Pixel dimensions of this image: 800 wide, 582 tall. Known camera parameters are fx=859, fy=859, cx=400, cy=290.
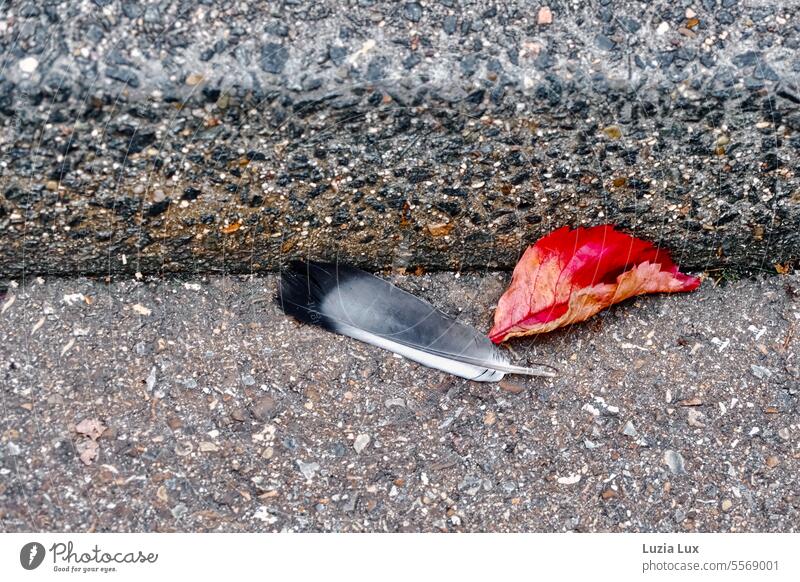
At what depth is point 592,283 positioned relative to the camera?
6.26ft

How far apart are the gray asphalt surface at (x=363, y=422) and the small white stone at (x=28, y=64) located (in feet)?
1.69

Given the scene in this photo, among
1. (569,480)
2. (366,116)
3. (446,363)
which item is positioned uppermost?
(366,116)

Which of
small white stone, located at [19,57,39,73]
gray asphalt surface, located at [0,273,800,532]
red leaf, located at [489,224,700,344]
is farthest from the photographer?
A: red leaf, located at [489,224,700,344]

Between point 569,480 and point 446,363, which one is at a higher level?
point 446,363

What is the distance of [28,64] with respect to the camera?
1580 mm

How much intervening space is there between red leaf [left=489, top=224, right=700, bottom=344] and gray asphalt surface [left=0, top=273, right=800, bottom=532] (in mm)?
61

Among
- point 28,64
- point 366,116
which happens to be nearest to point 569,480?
point 366,116

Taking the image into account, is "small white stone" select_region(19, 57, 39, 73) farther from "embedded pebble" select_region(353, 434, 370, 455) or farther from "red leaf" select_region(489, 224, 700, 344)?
"red leaf" select_region(489, 224, 700, 344)

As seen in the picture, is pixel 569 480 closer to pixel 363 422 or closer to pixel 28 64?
pixel 363 422

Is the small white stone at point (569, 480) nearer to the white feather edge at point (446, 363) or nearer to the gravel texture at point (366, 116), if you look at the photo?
the white feather edge at point (446, 363)

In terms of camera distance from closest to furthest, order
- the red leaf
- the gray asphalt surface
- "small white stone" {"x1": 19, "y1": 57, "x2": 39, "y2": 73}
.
A: "small white stone" {"x1": 19, "y1": 57, "x2": 39, "y2": 73}, the gray asphalt surface, the red leaf

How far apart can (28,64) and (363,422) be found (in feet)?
3.16

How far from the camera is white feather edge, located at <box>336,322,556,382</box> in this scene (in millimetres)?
1900

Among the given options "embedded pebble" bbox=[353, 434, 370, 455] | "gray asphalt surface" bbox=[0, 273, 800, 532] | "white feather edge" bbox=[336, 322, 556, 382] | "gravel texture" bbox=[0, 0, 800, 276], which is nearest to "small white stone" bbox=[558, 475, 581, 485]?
"gray asphalt surface" bbox=[0, 273, 800, 532]
